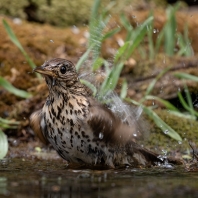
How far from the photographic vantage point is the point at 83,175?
426 centimetres

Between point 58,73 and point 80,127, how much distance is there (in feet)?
1.80

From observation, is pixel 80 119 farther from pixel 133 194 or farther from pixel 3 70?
pixel 3 70

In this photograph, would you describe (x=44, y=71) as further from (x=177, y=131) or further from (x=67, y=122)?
(x=177, y=131)

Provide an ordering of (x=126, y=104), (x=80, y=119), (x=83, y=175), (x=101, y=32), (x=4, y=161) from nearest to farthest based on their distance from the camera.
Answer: (x=83, y=175) → (x=80, y=119) → (x=4, y=161) → (x=126, y=104) → (x=101, y=32)

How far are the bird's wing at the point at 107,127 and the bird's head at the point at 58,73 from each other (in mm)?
353

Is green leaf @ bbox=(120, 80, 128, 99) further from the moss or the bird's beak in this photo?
the bird's beak

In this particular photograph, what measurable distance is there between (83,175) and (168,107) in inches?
86.9

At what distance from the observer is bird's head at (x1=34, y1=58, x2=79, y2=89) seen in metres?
4.89

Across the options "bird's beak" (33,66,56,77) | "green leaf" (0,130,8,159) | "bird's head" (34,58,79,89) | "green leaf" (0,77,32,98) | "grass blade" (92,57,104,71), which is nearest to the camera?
"bird's beak" (33,66,56,77)

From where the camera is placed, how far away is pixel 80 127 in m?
4.80

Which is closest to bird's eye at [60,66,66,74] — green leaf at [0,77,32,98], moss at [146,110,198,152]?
green leaf at [0,77,32,98]

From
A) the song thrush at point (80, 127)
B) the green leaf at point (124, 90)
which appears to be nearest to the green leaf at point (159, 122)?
the green leaf at point (124, 90)

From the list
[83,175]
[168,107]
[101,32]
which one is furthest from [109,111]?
[101,32]

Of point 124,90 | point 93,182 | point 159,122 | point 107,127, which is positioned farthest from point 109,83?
point 93,182
